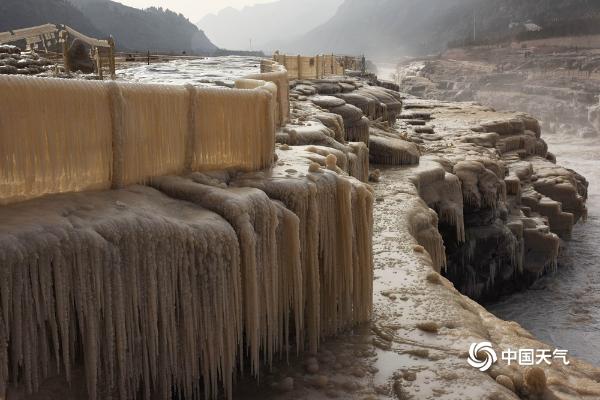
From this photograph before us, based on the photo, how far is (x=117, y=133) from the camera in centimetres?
509

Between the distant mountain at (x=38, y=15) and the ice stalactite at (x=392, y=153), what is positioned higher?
the distant mountain at (x=38, y=15)

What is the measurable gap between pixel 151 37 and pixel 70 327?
311ft

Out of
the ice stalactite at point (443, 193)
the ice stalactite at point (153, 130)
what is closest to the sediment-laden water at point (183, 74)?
the ice stalactite at point (153, 130)

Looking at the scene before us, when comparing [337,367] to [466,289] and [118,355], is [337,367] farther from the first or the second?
[466,289]

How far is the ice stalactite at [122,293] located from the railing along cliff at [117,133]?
7.9 inches

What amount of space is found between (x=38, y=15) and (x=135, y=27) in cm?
3102

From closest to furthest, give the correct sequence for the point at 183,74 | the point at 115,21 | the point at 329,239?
the point at 329,239 → the point at 183,74 → the point at 115,21

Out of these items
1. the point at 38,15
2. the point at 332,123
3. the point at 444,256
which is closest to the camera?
the point at 444,256

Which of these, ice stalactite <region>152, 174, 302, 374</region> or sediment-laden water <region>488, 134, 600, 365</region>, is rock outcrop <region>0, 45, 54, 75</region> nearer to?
ice stalactite <region>152, 174, 302, 374</region>

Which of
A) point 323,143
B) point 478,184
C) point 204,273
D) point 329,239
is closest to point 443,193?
point 478,184

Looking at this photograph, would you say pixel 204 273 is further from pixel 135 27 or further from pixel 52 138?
pixel 135 27

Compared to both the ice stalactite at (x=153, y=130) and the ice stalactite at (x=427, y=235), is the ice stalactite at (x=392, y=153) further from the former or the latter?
the ice stalactite at (x=153, y=130)

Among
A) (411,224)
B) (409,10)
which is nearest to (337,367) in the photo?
(411,224)

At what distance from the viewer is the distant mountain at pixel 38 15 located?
190 feet
